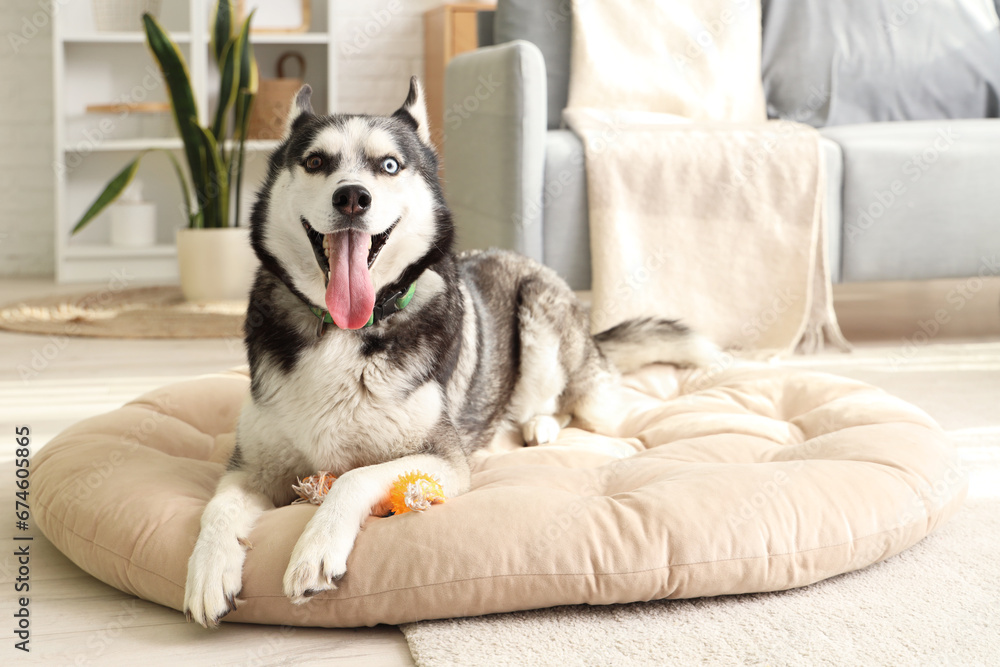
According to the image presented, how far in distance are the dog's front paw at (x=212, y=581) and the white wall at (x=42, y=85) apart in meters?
4.70

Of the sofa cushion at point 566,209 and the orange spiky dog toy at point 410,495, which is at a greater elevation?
the sofa cushion at point 566,209

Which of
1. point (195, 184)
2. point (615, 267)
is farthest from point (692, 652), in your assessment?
point (195, 184)

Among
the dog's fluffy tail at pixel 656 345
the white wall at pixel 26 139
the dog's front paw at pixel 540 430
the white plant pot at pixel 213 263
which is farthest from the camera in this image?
the white wall at pixel 26 139

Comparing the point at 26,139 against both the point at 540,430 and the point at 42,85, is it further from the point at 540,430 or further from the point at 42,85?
the point at 540,430

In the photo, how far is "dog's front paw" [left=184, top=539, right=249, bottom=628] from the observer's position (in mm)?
1387

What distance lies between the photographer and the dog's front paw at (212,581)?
1.39 metres

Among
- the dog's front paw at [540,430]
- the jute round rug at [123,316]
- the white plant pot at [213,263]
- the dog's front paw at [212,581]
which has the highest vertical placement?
the white plant pot at [213,263]

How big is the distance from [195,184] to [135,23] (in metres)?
1.57

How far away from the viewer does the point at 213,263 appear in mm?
4602

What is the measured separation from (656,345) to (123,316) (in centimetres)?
279

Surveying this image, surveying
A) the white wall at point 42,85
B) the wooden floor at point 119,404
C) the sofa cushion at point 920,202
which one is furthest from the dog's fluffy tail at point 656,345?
the white wall at point 42,85

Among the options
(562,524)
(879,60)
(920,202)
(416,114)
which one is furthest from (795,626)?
(879,60)

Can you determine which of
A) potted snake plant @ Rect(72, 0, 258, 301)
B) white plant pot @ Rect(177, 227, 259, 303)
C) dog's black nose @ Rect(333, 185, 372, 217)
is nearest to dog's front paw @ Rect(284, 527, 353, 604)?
dog's black nose @ Rect(333, 185, 372, 217)

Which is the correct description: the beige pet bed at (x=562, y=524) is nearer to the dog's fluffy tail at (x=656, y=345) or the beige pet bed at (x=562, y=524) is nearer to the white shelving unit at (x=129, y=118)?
the dog's fluffy tail at (x=656, y=345)
